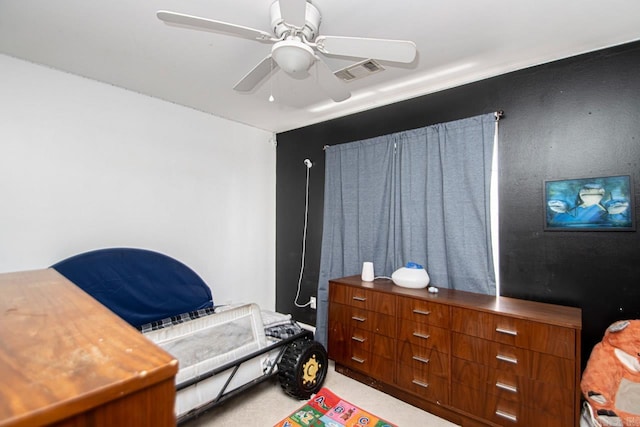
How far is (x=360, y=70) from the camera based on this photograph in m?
2.26

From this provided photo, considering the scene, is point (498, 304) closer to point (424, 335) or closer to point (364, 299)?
point (424, 335)

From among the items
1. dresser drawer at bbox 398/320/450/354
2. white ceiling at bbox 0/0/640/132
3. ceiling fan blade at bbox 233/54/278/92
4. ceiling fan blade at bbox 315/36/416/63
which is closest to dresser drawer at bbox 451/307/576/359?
dresser drawer at bbox 398/320/450/354

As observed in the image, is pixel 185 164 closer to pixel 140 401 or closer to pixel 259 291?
pixel 259 291

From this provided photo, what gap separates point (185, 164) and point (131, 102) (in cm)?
73

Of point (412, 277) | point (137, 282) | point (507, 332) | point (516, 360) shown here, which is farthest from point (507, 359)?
point (137, 282)

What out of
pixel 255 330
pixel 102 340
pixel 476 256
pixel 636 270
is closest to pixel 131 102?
pixel 255 330

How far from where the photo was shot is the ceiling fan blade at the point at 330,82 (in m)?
1.67

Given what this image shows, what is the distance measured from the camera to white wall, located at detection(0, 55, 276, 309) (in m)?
2.18

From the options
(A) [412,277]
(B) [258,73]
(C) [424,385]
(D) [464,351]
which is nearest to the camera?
(B) [258,73]

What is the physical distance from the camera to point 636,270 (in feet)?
5.86

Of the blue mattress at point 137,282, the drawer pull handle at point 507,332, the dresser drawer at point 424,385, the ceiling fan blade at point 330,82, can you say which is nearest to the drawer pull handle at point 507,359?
the drawer pull handle at point 507,332

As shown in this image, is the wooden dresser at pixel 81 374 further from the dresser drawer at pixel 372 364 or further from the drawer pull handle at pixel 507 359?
the dresser drawer at pixel 372 364

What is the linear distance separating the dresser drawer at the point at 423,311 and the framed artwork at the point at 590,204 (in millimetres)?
980

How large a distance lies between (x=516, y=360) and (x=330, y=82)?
2113 mm
